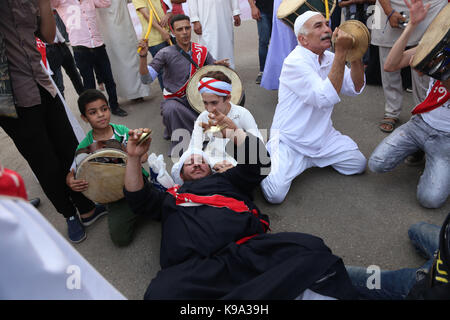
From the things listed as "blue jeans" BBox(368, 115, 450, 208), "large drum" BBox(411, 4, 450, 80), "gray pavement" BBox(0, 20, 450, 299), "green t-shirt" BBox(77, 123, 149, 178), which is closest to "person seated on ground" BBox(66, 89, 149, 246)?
"green t-shirt" BBox(77, 123, 149, 178)

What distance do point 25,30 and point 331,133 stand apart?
2.52m

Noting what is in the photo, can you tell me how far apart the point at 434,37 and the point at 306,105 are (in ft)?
3.35

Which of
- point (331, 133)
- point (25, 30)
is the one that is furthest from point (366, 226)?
point (25, 30)

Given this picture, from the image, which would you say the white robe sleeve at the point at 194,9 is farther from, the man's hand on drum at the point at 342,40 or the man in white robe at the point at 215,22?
the man's hand on drum at the point at 342,40

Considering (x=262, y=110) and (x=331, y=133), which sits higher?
(x=331, y=133)

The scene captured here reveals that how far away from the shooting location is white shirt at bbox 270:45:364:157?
8.63 ft

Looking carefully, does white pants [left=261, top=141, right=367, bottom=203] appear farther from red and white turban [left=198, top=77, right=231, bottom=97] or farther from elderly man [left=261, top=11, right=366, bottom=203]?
red and white turban [left=198, top=77, right=231, bottom=97]

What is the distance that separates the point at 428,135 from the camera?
2486 millimetres

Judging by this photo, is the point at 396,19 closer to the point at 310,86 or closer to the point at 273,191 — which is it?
the point at 310,86

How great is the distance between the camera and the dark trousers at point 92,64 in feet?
14.0

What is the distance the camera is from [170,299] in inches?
61.1

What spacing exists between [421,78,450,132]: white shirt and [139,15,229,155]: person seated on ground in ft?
7.22

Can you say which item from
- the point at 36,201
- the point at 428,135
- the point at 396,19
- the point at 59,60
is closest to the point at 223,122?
the point at 428,135

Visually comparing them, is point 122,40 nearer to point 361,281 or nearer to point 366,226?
point 366,226
